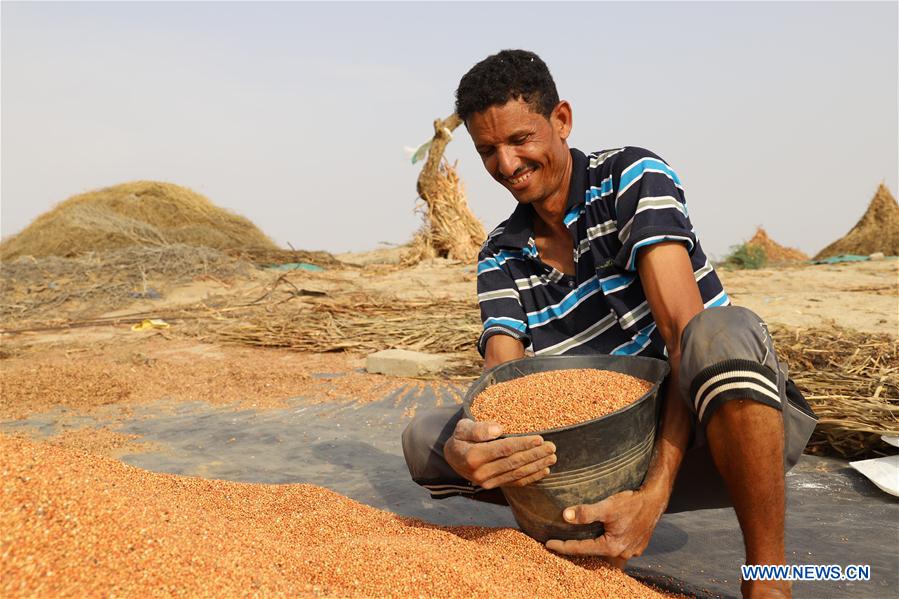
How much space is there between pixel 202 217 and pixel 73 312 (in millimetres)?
6545

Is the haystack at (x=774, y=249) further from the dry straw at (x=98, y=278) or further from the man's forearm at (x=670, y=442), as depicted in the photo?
the man's forearm at (x=670, y=442)

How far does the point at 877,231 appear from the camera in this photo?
40.8 ft

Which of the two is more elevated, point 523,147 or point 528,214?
point 523,147

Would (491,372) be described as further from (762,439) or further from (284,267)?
(284,267)

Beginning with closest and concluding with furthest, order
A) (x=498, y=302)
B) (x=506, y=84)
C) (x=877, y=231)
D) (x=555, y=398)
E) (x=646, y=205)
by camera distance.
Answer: (x=555, y=398)
(x=646, y=205)
(x=506, y=84)
(x=498, y=302)
(x=877, y=231)

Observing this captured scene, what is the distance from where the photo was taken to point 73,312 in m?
8.77

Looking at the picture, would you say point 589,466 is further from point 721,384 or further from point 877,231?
point 877,231

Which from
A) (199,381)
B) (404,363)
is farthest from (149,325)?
(404,363)

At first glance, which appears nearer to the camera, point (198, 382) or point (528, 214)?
point (528, 214)

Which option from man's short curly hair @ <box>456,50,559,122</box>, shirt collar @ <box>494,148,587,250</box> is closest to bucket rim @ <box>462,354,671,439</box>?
shirt collar @ <box>494,148,587,250</box>

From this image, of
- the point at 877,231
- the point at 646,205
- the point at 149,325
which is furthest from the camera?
the point at 877,231

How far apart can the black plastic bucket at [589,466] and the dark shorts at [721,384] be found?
10cm

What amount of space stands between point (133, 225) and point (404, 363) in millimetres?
10902

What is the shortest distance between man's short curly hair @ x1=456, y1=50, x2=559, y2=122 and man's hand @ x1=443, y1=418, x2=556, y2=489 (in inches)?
37.2
